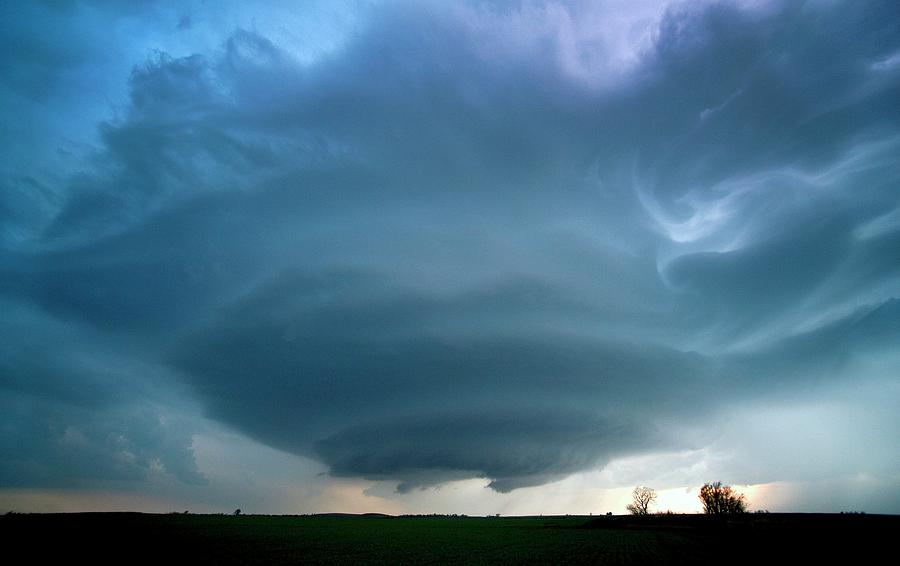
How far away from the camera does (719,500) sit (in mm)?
160875

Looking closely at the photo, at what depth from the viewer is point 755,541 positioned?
79375mm

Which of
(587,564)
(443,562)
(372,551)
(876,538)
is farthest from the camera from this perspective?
(876,538)

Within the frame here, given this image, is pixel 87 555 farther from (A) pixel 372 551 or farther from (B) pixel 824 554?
(B) pixel 824 554

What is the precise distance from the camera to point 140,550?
5350cm

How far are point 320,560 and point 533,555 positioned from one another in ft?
94.7

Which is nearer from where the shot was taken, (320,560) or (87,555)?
Result: (87,555)

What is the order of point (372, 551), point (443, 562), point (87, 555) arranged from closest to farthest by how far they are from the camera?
1. point (87, 555)
2. point (443, 562)
3. point (372, 551)

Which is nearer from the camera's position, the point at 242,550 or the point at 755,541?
the point at 242,550

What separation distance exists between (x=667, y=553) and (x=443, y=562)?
108 ft

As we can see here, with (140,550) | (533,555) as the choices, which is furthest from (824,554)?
(140,550)

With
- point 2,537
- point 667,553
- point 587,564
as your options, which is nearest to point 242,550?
point 2,537

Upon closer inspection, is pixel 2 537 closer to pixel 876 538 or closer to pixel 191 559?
pixel 191 559

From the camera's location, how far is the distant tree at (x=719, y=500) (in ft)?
513

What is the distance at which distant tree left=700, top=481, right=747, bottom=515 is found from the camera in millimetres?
156250
